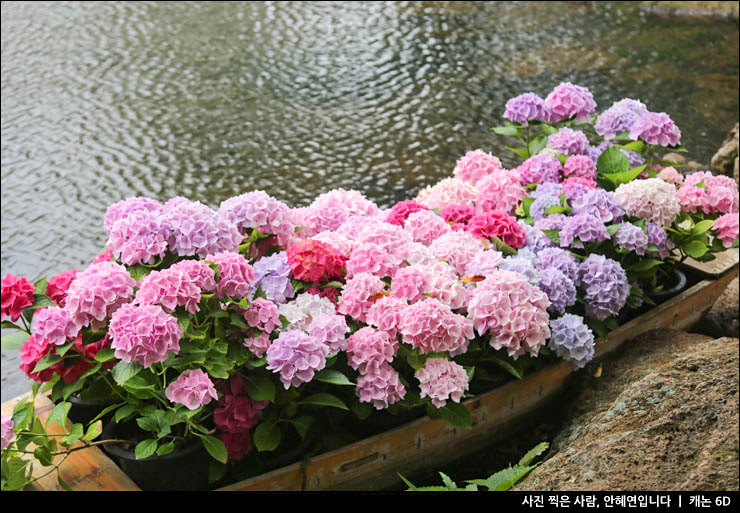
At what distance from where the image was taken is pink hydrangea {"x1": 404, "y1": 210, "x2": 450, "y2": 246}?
241 cm

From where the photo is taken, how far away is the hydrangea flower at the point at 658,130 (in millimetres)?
2805

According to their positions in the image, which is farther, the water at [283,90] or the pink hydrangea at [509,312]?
the water at [283,90]

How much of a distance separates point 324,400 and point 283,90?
3.61 m

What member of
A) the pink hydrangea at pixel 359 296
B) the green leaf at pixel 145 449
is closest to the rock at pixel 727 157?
the pink hydrangea at pixel 359 296

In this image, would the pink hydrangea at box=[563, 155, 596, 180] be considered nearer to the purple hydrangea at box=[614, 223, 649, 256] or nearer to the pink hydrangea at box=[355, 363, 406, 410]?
the purple hydrangea at box=[614, 223, 649, 256]

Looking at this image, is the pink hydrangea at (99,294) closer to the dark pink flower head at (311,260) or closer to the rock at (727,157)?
the dark pink flower head at (311,260)

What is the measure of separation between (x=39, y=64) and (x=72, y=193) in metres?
1.84

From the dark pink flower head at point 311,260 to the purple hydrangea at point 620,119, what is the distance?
143cm

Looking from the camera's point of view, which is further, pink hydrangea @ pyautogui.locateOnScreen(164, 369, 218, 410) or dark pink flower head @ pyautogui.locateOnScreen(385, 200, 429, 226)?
dark pink flower head @ pyautogui.locateOnScreen(385, 200, 429, 226)

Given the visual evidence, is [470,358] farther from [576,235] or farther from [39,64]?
[39,64]

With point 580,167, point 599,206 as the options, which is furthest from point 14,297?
point 580,167

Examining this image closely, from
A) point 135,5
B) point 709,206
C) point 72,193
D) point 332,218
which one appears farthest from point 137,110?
point 709,206

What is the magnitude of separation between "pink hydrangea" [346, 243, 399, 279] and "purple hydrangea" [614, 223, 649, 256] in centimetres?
77

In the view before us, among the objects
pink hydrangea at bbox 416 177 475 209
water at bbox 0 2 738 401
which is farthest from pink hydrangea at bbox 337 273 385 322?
water at bbox 0 2 738 401
